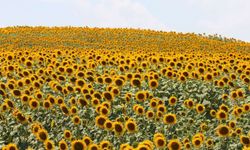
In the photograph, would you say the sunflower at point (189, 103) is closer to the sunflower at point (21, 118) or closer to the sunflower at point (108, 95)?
the sunflower at point (108, 95)

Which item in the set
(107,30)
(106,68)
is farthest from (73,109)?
(107,30)

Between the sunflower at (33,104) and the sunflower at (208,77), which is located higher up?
the sunflower at (208,77)

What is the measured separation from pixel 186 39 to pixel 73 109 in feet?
78.6

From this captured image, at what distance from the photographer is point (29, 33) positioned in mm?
35125

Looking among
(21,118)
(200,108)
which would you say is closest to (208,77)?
(200,108)

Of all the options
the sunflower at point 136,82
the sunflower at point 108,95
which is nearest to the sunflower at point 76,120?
the sunflower at point 108,95

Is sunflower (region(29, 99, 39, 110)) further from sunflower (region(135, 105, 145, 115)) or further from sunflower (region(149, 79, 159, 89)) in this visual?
sunflower (region(149, 79, 159, 89))

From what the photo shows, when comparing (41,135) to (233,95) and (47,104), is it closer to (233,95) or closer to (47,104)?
(47,104)

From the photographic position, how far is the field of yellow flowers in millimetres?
8820

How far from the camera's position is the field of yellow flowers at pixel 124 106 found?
882cm

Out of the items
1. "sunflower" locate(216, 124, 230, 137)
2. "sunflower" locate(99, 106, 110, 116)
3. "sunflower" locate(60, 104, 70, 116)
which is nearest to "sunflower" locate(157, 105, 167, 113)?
"sunflower" locate(99, 106, 110, 116)

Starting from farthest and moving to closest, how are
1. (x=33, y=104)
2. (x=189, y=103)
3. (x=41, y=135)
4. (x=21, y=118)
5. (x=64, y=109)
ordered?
(x=189, y=103)
(x=33, y=104)
(x=64, y=109)
(x=21, y=118)
(x=41, y=135)

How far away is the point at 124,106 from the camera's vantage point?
11.0 meters

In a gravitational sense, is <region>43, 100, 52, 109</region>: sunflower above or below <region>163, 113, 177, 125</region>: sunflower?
above
